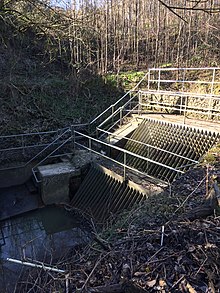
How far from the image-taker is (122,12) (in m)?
14.1

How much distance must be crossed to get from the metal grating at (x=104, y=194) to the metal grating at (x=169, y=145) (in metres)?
0.85

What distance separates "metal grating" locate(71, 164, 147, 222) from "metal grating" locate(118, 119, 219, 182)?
2.78 ft

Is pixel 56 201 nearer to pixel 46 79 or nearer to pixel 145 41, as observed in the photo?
pixel 46 79

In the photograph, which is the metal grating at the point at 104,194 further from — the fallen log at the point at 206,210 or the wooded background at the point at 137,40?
the wooded background at the point at 137,40

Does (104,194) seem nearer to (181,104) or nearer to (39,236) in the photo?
(39,236)

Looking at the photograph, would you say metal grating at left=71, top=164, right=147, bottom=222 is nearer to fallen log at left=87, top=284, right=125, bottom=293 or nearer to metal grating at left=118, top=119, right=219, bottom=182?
metal grating at left=118, top=119, right=219, bottom=182

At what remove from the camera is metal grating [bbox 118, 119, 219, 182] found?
6551 mm

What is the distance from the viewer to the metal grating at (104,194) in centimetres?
605

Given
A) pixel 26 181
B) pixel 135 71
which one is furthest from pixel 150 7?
pixel 26 181

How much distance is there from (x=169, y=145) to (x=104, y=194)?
223cm

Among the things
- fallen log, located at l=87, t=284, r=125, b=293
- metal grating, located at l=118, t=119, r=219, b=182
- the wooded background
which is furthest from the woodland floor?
the wooded background

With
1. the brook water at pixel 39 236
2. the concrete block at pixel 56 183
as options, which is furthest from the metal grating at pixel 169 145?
the brook water at pixel 39 236

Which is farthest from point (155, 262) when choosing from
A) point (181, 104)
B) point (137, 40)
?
point (137, 40)

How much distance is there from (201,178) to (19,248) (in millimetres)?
3794
